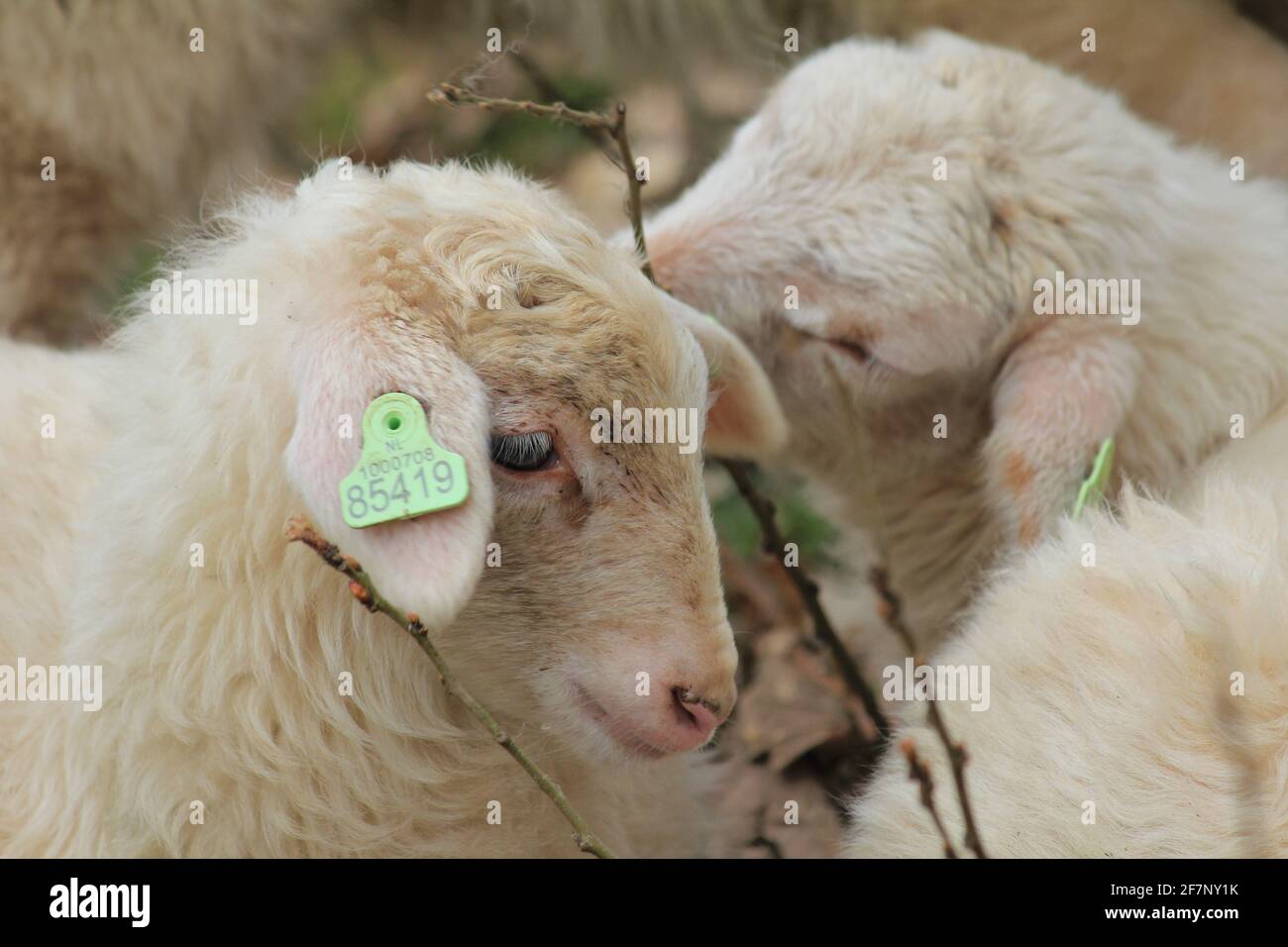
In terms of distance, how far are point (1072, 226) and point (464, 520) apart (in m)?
1.94

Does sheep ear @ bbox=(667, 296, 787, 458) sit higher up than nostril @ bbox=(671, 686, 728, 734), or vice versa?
sheep ear @ bbox=(667, 296, 787, 458)

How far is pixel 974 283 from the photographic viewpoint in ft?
11.5

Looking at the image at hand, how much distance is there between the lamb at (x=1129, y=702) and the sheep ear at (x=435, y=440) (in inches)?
42.1

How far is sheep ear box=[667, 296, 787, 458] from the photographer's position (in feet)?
10.1

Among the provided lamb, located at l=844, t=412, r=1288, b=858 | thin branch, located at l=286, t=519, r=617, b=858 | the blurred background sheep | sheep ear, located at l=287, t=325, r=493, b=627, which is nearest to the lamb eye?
sheep ear, located at l=287, t=325, r=493, b=627

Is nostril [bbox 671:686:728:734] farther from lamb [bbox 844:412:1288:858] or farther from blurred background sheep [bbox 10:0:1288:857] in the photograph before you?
blurred background sheep [bbox 10:0:1288:857]

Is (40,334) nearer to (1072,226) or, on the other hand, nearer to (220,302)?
(220,302)

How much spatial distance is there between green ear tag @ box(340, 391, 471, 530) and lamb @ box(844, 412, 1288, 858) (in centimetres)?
112

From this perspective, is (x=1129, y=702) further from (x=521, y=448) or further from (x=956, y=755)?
(x=521, y=448)

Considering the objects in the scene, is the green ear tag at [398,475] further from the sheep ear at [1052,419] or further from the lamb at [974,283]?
the sheep ear at [1052,419]

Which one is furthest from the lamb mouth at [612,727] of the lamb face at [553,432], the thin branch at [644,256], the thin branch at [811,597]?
the thin branch at [811,597]

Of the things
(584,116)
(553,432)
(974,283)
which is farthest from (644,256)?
(553,432)

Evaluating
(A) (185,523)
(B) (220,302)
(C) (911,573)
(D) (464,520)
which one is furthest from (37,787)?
(C) (911,573)

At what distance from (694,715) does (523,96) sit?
457cm
